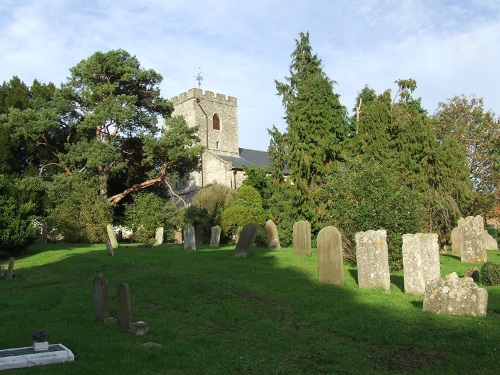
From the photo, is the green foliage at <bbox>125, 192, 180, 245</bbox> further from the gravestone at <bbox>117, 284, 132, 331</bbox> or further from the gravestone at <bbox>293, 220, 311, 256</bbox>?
the gravestone at <bbox>117, 284, 132, 331</bbox>

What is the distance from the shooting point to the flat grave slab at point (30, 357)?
19.3ft

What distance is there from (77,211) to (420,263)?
69.4ft

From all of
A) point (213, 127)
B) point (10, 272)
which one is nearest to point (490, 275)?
point (10, 272)

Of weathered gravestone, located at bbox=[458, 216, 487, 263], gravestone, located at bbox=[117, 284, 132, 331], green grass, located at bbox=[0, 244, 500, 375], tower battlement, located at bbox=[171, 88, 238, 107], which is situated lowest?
green grass, located at bbox=[0, 244, 500, 375]

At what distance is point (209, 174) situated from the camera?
4509 centimetres

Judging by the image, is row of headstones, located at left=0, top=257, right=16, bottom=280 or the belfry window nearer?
row of headstones, located at left=0, top=257, right=16, bottom=280

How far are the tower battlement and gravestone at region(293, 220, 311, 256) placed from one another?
35.3 metres

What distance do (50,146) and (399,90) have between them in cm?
2057

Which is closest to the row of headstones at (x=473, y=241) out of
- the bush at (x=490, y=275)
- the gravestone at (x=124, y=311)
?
the bush at (x=490, y=275)

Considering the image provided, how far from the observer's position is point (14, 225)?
1984cm

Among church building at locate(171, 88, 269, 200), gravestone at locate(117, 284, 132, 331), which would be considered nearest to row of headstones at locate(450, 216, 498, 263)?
gravestone at locate(117, 284, 132, 331)

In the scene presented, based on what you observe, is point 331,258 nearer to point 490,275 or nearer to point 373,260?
point 373,260

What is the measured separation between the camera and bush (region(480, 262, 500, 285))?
430 inches

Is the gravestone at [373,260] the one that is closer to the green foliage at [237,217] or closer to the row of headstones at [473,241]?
the row of headstones at [473,241]
